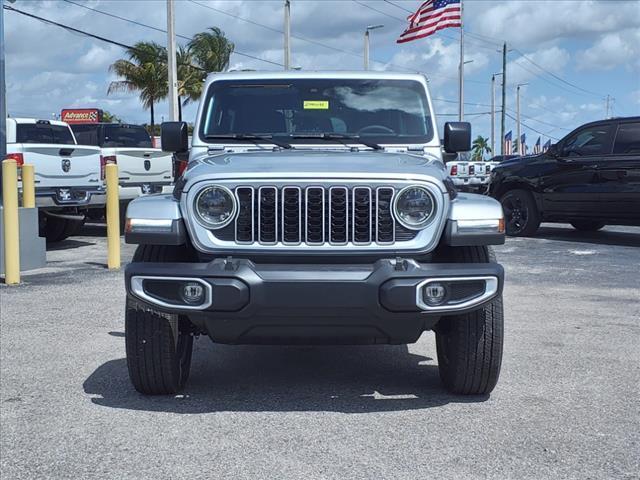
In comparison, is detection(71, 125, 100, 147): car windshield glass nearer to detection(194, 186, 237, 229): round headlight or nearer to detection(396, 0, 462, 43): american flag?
detection(396, 0, 462, 43): american flag

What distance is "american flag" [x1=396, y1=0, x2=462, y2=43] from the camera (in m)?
27.7

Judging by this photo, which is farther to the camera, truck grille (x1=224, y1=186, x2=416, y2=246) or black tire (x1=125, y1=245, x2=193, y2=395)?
black tire (x1=125, y1=245, x2=193, y2=395)

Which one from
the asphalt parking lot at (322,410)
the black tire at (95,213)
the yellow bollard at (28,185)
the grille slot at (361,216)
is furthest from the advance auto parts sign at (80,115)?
the grille slot at (361,216)

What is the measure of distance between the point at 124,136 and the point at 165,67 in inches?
880

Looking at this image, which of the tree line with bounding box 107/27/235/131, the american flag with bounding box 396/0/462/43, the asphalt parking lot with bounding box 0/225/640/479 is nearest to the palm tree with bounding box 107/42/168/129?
the tree line with bounding box 107/27/235/131

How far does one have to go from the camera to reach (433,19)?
27.8 metres

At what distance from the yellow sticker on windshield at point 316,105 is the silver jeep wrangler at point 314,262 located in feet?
3.28

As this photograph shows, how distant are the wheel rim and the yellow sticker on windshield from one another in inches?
337

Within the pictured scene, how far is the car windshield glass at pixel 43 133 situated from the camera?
14.0 m

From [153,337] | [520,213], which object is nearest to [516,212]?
[520,213]

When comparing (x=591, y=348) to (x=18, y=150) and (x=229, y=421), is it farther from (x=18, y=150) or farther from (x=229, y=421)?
(x=18, y=150)

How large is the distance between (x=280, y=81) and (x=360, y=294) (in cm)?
231

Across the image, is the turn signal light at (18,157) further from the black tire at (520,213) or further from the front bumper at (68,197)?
the black tire at (520,213)

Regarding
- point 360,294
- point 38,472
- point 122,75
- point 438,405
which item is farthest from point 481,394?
point 122,75
